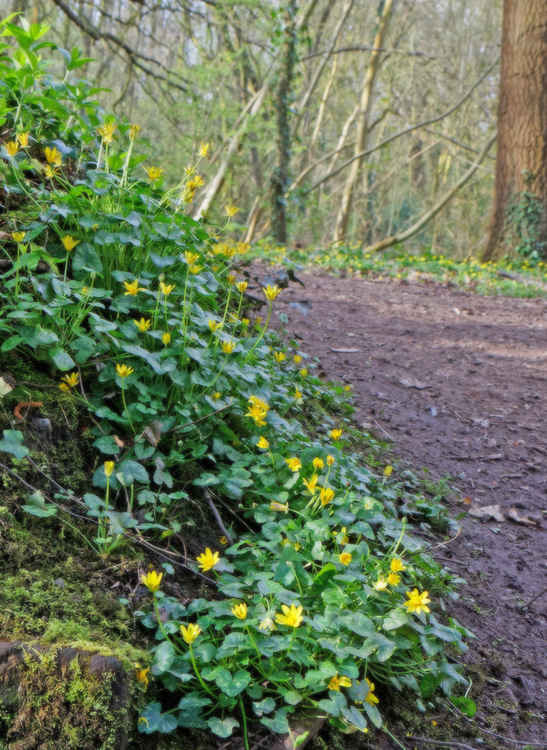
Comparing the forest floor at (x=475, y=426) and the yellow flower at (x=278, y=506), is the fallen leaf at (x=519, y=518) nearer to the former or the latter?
the forest floor at (x=475, y=426)

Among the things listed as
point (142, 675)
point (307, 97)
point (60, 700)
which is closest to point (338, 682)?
point (142, 675)

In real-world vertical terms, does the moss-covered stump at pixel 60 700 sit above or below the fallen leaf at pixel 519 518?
above

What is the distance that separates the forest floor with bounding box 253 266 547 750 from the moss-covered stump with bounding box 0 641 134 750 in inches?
25.8

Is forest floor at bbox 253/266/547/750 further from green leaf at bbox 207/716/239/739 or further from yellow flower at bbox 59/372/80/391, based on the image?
yellow flower at bbox 59/372/80/391

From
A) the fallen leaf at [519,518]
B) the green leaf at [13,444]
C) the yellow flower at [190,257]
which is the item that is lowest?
the fallen leaf at [519,518]

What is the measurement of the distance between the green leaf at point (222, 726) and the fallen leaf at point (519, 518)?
74.9 inches

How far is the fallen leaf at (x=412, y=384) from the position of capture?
13.2 ft

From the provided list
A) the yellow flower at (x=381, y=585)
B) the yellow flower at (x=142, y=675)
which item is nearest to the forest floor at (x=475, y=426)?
the yellow flower at (x=381, y=585)

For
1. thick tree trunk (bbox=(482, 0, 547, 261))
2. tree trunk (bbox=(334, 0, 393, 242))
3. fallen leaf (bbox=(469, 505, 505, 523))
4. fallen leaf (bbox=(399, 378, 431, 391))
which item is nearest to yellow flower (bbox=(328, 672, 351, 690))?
Result: fallen leaf (bbox=(469, 505, 505, 523))

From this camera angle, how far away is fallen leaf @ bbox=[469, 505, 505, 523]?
269 cm

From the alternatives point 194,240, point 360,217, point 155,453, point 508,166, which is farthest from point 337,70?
point 155,453

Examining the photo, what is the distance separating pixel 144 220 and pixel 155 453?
0.87m

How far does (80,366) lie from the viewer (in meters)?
1.97

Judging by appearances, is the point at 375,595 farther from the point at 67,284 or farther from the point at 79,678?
the point at 67,284
